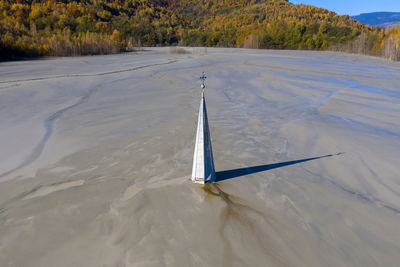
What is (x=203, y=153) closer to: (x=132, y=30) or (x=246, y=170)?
(x=246, y=170)

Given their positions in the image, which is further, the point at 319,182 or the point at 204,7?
the point at 204,7

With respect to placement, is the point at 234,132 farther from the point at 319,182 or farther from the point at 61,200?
the point at 61,200

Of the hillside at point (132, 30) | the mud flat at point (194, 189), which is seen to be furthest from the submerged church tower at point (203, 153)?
the hillside at point (132, 30)

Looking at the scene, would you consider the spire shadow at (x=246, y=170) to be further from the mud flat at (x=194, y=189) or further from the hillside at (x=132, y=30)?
the hillside at (x=132, y=30)

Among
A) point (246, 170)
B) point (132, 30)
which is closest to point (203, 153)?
point (246, 170)

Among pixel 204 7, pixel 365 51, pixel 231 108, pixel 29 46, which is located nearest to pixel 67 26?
pixel 29 46

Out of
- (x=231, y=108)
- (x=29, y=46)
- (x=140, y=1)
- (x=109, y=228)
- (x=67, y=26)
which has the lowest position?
(x=109, y=228)
